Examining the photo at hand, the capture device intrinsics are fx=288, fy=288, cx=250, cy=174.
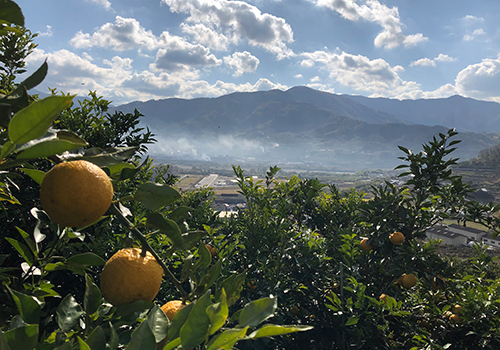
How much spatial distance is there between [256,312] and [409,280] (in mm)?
2106

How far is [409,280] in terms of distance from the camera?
2092 mm

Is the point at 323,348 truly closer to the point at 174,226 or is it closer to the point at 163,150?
the point at 174,226

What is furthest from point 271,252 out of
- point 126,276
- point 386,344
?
point 126,276

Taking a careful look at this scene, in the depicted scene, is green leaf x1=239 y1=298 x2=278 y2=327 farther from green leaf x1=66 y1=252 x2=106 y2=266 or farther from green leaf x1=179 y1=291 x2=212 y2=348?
green leaf x1=66 y1=252 x2=106 y2=266

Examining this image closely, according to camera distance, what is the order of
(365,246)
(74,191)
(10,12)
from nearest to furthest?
(74,191) → (10,12) → (365,246)

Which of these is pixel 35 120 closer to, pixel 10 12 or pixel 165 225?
pixel 165 225

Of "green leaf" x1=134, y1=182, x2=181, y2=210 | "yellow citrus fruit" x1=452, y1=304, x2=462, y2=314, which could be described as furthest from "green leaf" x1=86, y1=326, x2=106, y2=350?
"yellow citrus fruit" x1=452, y1=304, x2=462, y2=314

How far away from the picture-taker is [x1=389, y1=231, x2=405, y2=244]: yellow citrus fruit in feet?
6.82

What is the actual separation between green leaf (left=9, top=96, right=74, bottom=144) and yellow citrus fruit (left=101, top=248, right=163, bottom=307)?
0.32 meters

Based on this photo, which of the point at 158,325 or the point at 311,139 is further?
the point at 311,139

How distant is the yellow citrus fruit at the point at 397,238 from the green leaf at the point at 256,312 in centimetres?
197

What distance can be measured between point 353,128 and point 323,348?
18284 cm

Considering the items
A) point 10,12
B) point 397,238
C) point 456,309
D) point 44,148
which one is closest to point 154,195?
point 44,148

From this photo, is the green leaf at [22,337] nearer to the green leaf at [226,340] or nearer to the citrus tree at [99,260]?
the citrus tree at [99,260]
